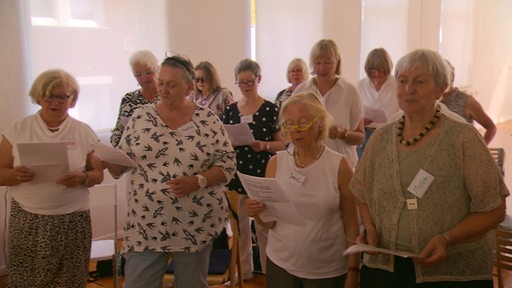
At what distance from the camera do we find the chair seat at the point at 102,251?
320 cm

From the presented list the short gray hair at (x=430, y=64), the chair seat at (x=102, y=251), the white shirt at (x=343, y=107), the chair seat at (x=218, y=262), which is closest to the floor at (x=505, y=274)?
the chair seat at (x=102, y=251)

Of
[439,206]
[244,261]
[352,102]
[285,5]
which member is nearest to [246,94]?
[352,102]

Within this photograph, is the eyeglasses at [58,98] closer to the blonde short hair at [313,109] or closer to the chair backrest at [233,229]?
the chair backrest at [233,229]

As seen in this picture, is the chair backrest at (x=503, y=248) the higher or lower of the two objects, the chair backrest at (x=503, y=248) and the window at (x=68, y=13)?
the lower

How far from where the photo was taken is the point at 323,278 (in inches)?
75.5

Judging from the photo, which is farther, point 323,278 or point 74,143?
point 74,143

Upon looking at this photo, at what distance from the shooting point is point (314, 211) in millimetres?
1923

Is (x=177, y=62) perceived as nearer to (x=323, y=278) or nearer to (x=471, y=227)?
(x=323, y=278)

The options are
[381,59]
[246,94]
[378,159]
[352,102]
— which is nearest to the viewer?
[378,159]

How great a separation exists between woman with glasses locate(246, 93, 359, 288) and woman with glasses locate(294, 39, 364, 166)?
4.06 feet

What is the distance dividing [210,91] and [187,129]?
1.76 metres

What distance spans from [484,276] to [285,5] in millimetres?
5334

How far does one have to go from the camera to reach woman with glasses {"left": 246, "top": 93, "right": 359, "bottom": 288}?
1916 millimetres

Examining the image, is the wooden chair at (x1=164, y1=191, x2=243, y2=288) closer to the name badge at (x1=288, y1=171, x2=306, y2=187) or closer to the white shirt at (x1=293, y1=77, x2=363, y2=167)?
the name badge at (x1=288, y1=171, x2=306, y2=187)
